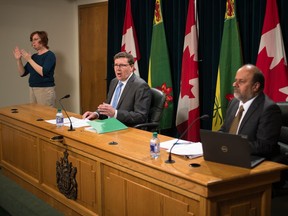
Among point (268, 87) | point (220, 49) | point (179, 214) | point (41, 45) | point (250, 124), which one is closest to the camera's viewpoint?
point (179, 214)

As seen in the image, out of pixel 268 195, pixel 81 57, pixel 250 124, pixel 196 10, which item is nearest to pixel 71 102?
pixel 81 57

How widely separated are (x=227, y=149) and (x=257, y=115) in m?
0.59

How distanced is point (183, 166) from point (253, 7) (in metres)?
2.29

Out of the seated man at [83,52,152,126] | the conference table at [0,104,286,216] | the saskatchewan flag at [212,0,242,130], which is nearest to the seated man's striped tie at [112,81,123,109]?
the seated man at [83,52,152,126]

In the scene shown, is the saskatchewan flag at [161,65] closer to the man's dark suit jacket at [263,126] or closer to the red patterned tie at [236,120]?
the red patterned tie at [236,120]

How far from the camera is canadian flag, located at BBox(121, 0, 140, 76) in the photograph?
508 centimetres

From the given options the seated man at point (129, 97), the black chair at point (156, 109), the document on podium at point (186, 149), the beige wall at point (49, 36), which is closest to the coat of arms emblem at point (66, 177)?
the seated man at point (129, 97)

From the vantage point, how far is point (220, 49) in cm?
412

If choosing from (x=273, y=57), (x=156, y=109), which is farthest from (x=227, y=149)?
(x=273, y=57)

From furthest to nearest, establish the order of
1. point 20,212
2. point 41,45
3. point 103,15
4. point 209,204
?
point 103,15
point 41,45
point 20,212
point 209,204

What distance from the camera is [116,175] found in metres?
2.47

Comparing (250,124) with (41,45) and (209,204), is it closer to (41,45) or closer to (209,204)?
(209,204)

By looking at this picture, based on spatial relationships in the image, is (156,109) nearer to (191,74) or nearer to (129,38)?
(191,74)

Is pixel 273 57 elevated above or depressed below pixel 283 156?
above
